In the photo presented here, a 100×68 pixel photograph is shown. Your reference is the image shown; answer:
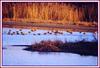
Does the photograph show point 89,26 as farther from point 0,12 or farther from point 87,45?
point 0,12

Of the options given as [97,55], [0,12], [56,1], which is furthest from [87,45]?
[0,12]

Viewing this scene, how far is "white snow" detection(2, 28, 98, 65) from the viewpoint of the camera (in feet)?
23.0

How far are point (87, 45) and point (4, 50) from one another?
38.9 inches

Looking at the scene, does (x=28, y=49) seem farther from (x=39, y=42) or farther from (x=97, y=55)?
(x=97, y=55)

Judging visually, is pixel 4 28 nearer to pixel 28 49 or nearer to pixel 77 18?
pixel 28 49

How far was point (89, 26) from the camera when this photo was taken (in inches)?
277

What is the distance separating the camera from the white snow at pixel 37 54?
23.0 feet

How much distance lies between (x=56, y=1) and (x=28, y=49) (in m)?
0.66

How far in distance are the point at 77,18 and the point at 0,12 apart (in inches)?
36.1

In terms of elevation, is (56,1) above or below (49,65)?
above

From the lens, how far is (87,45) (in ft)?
23.1

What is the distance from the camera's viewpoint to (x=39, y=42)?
7.04 metres

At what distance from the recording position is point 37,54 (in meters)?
7.04

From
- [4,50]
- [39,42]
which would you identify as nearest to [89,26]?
[39,42]
